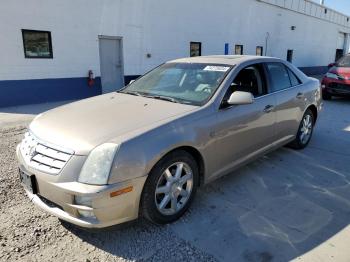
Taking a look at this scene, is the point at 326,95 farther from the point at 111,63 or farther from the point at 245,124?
the point at 245,124

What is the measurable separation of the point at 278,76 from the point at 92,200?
128 inches

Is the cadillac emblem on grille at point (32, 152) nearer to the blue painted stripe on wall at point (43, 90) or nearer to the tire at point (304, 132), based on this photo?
the tire at point (304, 132)

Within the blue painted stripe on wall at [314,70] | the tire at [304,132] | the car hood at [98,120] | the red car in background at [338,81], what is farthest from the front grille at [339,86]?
the blue painted stripe on wall at [314,70]

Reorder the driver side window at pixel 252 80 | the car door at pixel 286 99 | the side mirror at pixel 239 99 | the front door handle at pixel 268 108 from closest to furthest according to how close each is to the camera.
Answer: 1. the side mirror at pixel 239 99
2. the driver side window at pixel 252 80
3. the front door handle at pixel 268 108
4. the car door at pixel 286 99

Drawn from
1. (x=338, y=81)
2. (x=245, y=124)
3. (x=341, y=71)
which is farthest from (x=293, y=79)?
(x=341, y=71)

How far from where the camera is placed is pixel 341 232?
120 inches

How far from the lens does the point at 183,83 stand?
3854mm

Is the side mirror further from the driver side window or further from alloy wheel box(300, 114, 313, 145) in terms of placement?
alloy wheel box(300, 114, 313, 145)

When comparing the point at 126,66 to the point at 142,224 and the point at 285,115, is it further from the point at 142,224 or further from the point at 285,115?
the point at 142,224

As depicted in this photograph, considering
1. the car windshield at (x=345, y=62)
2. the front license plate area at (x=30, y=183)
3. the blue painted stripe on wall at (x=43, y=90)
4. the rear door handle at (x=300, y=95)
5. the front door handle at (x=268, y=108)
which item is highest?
the car windshield at (x=345, y=62)

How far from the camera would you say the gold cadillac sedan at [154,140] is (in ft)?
8.27

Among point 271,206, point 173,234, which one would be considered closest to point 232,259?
point 173,234

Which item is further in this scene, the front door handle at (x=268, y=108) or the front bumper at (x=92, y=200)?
the front door handle at (x=268, y=108)

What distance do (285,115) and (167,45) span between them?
9.32m
